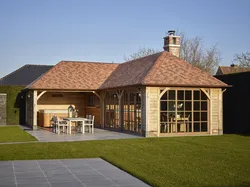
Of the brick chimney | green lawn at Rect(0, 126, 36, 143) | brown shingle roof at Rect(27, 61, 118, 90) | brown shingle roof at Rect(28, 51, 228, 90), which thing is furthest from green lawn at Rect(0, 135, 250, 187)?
brown shingle roof at Rect(27, 61, 118, 90)

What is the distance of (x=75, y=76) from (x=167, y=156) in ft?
45.8

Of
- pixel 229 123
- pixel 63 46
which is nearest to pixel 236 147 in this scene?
pixel 229 123

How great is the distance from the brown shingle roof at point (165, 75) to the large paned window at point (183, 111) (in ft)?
1.87

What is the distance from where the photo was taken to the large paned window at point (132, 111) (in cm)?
1909

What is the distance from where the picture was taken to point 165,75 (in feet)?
61.3

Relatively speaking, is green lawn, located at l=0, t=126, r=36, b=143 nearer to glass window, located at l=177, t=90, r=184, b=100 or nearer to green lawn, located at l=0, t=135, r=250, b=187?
green lawn, located at l=0, t=135, r=250, b=187

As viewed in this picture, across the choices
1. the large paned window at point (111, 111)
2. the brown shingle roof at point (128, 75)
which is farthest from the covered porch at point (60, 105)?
the brown shingle roof at point (128, 75)

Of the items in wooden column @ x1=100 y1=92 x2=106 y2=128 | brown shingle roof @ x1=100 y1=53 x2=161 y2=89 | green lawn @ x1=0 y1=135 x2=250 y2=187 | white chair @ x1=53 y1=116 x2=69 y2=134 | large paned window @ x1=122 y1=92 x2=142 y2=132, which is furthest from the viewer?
wooden column @ x1=100 y1=92 x2=106 y2=128

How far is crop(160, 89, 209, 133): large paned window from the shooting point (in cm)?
1841

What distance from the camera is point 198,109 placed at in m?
19.1

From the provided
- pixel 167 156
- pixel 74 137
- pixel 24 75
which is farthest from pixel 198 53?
pixel 167 156

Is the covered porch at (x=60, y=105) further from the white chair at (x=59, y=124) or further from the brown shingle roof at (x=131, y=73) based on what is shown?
the white chair at (x=59, y=124)

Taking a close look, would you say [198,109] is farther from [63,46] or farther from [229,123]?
[63,46]

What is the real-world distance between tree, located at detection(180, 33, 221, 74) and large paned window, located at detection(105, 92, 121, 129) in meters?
19.6
